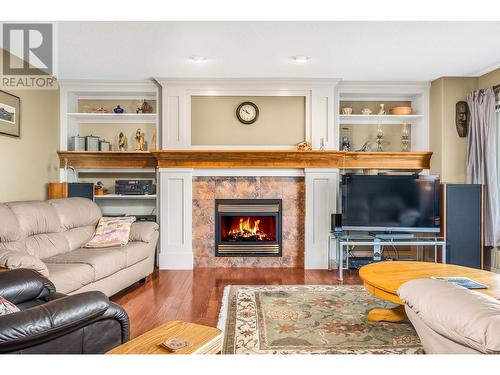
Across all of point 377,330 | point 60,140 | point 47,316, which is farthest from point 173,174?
point 47,316

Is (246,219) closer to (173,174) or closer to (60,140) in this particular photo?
(173,174)

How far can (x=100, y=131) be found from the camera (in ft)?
17.0

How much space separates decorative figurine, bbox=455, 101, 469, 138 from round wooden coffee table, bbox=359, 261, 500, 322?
91.2 inches

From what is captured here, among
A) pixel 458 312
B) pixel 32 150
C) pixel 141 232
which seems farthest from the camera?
pixel 32 150

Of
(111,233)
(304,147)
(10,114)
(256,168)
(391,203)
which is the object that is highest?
(10,114)

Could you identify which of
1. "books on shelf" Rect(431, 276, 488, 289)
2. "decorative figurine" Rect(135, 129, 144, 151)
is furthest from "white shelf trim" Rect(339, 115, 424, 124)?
"books on shelf" Rect(431, 276, 488, 289)

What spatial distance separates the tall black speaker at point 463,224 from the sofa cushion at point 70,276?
3.97 meters

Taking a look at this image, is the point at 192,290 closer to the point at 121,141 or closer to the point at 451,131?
the point at 121,141

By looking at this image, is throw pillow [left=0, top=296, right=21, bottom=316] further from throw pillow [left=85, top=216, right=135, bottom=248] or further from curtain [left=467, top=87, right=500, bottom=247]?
curtain [left=467, top=87, right=500, bottom=247]

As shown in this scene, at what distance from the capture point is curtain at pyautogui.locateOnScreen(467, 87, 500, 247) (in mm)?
4281

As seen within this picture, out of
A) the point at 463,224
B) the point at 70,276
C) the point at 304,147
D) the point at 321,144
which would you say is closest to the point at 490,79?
the point at 463,224

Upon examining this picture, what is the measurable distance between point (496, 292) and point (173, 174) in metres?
3.65

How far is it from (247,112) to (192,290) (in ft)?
7.99

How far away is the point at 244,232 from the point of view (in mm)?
4961
